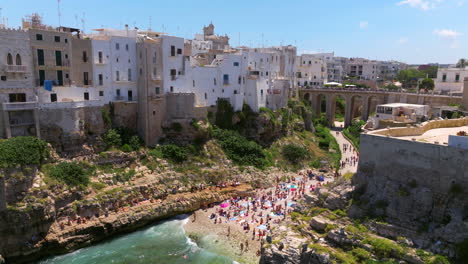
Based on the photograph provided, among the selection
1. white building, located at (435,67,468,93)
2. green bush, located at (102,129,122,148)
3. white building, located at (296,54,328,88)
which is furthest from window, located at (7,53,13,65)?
white building, located at (435,67,468,93)

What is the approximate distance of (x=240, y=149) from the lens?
42.6 meters

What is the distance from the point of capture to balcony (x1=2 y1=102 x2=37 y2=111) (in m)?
30.2

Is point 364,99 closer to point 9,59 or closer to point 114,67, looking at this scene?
point 114,67

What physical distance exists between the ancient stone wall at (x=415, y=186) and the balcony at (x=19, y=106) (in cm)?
2799

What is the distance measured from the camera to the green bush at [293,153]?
45812 mm

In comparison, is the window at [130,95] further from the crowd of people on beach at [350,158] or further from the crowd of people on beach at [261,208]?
the crowd of people on beach at [350,158]

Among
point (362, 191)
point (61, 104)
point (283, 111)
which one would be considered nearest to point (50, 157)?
point (61, 104)

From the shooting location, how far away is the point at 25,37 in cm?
3203

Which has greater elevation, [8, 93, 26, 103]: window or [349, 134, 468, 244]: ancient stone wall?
[8, 93, 26, 103]: window

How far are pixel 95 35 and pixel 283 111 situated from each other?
27.6m

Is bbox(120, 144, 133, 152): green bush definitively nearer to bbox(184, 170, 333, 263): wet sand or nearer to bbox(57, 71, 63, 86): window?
bbox(57, 71, 63, 86): window

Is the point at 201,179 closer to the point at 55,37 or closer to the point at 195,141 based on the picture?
the point at 195,141

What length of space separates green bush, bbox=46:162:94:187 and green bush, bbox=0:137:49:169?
1.37 m

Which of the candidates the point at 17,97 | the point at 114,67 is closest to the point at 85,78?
the point at 114,67
